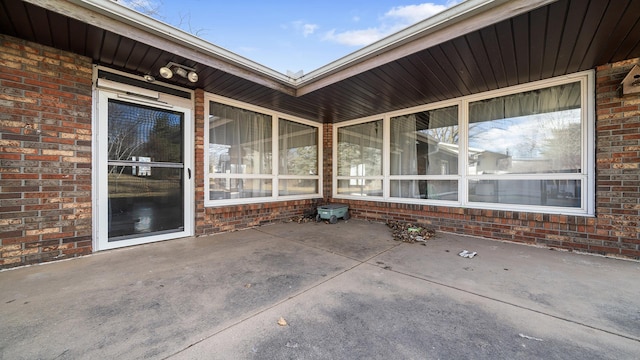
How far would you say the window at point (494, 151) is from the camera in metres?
3.50

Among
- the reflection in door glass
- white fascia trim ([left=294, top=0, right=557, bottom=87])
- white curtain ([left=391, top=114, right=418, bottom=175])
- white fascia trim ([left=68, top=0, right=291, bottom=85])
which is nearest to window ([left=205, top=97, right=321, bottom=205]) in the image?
the reflection in door glass

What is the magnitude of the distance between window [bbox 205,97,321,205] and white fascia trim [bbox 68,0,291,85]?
4.26 feet

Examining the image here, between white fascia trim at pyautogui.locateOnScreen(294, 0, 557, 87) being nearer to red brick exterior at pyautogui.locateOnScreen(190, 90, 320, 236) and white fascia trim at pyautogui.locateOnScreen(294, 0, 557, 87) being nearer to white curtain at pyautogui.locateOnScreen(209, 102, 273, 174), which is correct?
white curtain at pyautogui.locateOnScreen(209, 102, 273, 174)

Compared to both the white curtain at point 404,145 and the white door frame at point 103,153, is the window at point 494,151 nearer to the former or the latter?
the white curtain at point 404,145

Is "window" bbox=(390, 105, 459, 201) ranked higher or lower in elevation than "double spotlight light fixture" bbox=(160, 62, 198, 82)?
lower

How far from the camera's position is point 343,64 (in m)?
3.39

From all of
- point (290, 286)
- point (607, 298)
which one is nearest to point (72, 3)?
point (290, 286)

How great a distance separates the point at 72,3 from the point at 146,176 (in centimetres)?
221

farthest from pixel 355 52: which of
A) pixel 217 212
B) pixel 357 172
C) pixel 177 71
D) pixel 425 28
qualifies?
pixel 217 212

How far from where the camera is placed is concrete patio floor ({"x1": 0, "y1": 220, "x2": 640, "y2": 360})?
1485 millimetres

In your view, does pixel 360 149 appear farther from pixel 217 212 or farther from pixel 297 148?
pixel 217 212

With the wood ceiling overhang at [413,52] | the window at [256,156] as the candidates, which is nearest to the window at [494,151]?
the wood ceiling overhang at [413,52]

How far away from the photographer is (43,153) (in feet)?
9.31

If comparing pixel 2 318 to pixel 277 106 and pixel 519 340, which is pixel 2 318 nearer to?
pixel 519 340
